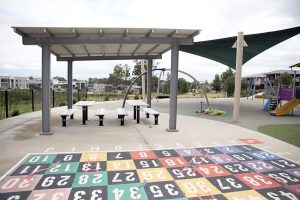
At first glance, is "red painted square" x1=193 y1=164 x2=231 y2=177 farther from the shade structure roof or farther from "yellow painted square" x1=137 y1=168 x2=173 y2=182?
the shade structure roof

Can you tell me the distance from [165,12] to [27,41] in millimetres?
7605

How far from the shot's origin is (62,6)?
10.1 m

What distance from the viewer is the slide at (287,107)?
49.9ft

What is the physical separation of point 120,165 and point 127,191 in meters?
1.34

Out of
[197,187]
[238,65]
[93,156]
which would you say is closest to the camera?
[197,187]

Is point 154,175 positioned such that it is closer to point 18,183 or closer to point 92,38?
point 18,183

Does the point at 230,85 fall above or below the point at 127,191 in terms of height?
above

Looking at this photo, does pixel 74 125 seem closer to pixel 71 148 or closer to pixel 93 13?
pixel 71 148

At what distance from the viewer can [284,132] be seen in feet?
31.7

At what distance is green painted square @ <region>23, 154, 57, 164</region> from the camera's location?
18.6 ft

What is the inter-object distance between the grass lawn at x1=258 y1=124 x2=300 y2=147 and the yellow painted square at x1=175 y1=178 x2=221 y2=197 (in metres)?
4.61

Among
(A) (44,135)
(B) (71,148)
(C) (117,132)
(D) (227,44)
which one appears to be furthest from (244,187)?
(D) (227,44)

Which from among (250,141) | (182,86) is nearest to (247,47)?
(250,141)

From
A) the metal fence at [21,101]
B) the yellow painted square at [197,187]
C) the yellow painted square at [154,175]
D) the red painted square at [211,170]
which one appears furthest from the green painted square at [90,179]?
the metal fence at [21,101]
